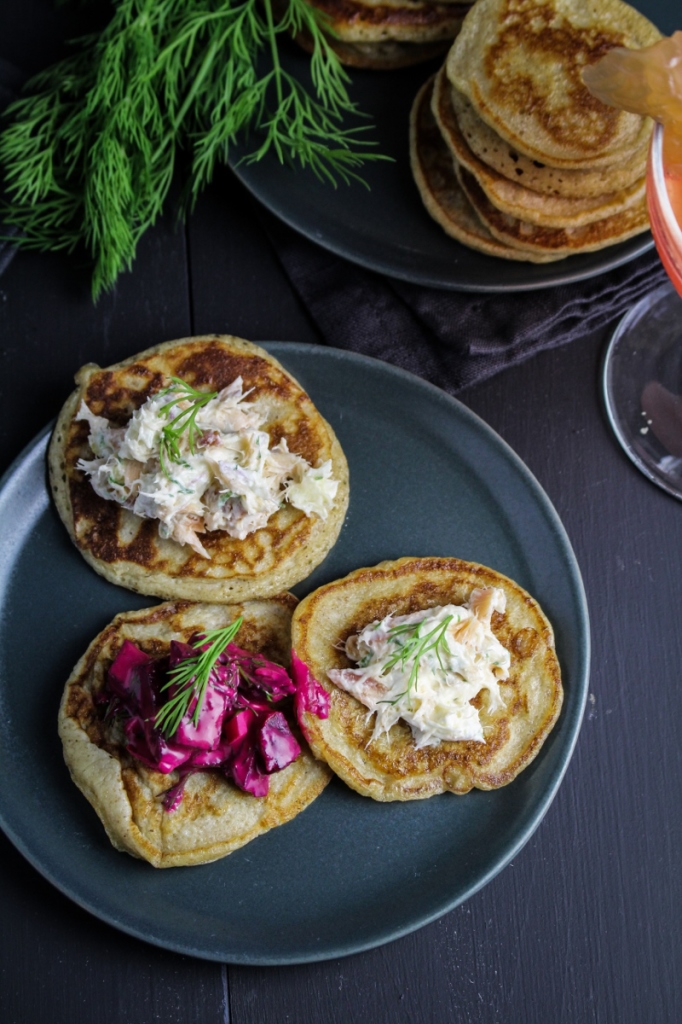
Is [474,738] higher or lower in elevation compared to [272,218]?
lower

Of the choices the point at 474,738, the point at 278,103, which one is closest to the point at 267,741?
the point at 474,738

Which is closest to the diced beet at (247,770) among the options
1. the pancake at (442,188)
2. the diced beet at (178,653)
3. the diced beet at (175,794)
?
the diced beet at (175,794)

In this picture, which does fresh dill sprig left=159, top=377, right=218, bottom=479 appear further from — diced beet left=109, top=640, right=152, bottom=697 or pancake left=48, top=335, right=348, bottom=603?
diced beet left=109, top=640, right=152, bottom=697

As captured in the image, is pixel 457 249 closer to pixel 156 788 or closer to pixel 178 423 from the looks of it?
pixel 178 423

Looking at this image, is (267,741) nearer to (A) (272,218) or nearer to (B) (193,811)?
(B) (193,811)

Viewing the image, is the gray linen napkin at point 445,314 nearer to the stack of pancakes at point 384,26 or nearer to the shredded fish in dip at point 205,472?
the shredded fish in dip at point 205,472

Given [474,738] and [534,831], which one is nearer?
[474,738]
